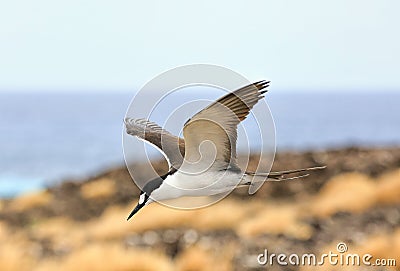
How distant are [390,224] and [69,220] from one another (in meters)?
5.25

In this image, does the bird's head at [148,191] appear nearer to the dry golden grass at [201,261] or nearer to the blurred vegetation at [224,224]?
the blurred vegetation at [224,224]

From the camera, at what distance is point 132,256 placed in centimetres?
585

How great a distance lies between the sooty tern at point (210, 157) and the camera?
256cm

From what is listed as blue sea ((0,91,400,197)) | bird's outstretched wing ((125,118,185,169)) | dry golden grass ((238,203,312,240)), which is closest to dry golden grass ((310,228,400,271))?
dry golden grass ((238,203,312,240))

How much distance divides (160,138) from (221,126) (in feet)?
1.37

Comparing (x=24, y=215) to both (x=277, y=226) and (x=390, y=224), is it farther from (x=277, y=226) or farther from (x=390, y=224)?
(x=390, y=224)

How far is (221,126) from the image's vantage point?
2615 mm

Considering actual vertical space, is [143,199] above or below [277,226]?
above

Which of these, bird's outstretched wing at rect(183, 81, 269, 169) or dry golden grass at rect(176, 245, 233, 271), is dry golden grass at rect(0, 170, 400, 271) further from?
bird's outstretched wing at rect(183, 81, 269, 169)

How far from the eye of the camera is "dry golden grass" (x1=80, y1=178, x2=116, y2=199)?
37.3 feet

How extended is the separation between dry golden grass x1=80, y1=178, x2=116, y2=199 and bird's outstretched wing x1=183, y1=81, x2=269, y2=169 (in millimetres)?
8694

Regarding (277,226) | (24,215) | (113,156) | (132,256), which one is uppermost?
(132,256)

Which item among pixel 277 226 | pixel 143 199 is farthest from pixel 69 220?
pixel 143 199

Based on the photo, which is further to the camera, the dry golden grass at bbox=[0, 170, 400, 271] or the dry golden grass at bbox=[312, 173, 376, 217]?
the dry golden grass at bbox=[312, 173, 376, 217]
